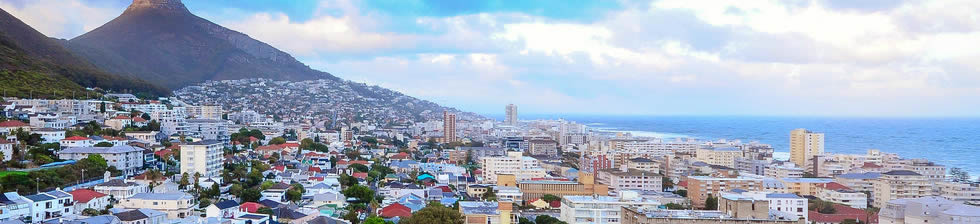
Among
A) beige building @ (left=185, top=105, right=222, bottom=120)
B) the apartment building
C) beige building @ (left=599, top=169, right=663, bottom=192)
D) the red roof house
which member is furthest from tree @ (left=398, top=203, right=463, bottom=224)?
beige building @ (left=185, top=105, right=222, bottom=120)

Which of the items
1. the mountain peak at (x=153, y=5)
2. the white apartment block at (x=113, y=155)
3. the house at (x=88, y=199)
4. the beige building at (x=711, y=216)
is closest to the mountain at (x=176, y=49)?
the mountain peak at (x=153, y=5)

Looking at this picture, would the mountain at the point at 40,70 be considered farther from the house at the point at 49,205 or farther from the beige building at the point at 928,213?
the beige building at the point at 928,213

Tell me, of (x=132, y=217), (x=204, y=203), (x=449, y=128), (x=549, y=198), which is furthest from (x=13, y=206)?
(x=449, y=128)

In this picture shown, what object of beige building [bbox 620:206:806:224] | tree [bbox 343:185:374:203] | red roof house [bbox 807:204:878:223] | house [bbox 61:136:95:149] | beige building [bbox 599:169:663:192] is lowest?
red roof house [bbox 807:204:878:223]

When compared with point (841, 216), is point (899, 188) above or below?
above

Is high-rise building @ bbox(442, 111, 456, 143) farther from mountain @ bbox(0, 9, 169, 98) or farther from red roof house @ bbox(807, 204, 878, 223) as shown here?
red roof house @ bbox(807, 204, 878, 223)

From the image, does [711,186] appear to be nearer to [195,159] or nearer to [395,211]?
[395,211]

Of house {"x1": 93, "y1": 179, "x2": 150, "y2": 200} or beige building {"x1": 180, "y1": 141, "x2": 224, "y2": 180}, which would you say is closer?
house {"x1": 93, "y1": 179, "x2": 150, "y2": 200}
